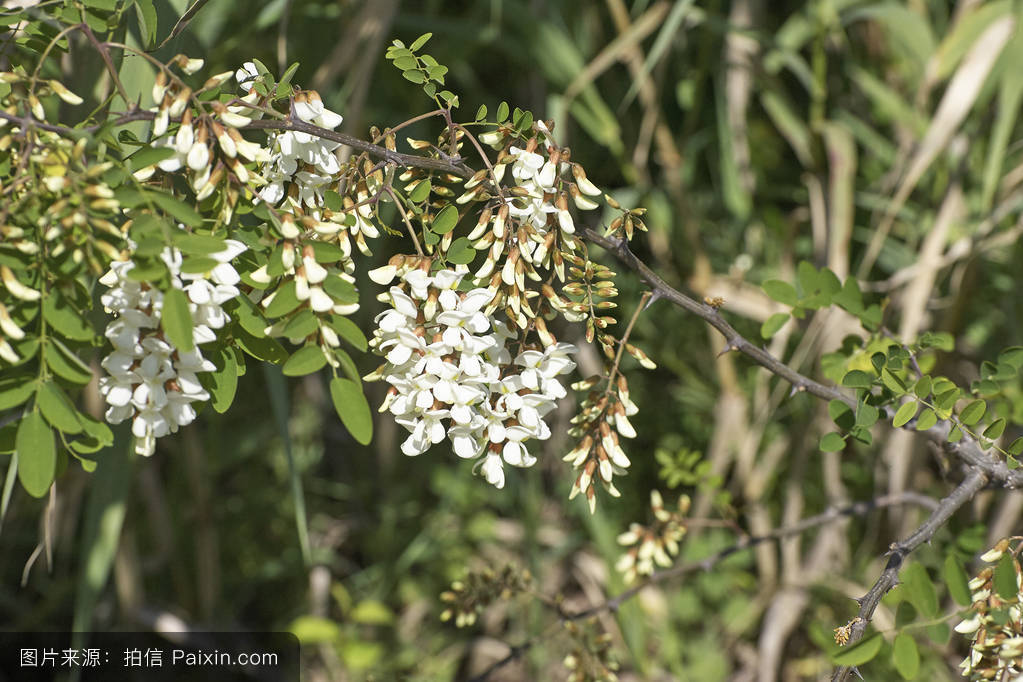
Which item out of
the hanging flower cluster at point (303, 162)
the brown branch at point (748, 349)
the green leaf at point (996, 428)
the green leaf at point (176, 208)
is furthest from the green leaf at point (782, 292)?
the green leaf at point (176, 208)

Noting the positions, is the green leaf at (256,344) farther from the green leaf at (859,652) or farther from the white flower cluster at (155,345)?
the green leaf at (859,652)

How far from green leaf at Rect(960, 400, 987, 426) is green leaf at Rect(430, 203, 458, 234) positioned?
0.46 metres

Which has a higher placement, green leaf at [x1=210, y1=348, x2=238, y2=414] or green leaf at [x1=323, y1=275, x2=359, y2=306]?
green leaf at [x1=323, y1=275, x2=359, y2=306]

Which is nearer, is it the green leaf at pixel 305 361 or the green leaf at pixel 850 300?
the green leaf at pixel 305 361

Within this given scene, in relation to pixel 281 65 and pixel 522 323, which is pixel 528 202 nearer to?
pixel 522 323

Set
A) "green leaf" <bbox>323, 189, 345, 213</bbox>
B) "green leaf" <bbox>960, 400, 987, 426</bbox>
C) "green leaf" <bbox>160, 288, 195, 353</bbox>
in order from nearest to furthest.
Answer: "green leaf" <bbox>160, 288, 195, 353</bbox> < "green leaf" <bbox>323, 189, 345, 213</bbox> < "green leaf" <bbox>960, 400, 987, 426</bbox>

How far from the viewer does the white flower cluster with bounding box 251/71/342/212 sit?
63 cm

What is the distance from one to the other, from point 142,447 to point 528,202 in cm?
33

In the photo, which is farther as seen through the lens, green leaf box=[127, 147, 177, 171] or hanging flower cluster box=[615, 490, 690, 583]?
hanging flower cluster box=[615, 490, 690, 583]

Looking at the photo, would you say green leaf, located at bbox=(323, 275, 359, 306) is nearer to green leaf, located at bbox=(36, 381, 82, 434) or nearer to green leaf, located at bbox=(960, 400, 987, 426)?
green leaf, located at bbox=(36, 381, 82, 434)

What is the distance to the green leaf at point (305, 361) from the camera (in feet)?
1.91

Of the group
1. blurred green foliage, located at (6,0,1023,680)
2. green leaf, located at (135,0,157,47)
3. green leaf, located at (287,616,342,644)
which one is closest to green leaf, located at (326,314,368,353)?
green leaf, located at (135,0,157,47)

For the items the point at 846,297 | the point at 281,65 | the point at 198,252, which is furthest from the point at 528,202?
the point at 281,65

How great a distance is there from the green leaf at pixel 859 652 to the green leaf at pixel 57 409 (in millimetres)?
548
